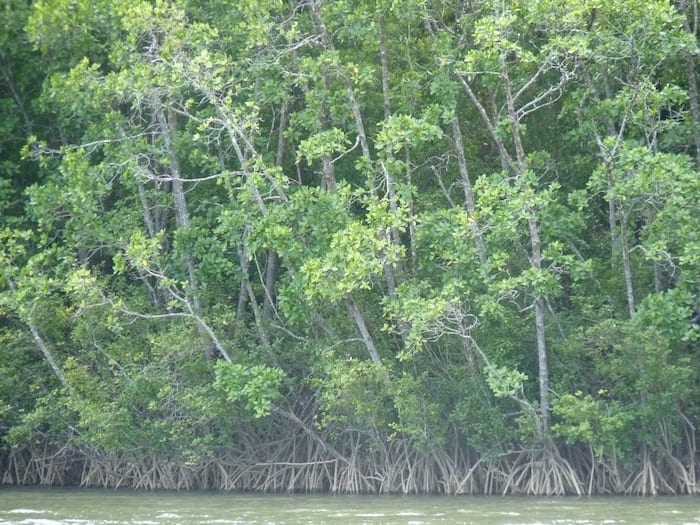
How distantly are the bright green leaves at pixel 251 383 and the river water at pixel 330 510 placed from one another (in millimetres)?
1498

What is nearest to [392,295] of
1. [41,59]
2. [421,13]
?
[421,13]

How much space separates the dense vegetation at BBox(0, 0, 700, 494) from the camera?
16.9 metres

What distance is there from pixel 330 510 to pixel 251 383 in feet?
8.03

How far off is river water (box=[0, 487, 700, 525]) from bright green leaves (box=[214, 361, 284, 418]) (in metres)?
1.50

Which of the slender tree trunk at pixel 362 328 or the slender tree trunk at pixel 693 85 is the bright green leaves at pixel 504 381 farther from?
the slender tree trunk at pixel 693 85

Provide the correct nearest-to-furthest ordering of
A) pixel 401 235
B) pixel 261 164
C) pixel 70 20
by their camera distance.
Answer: pixel 261 164
pixel 70 20
pixel 401 235

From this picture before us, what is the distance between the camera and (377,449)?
737 inches

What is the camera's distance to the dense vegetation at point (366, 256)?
16.9 metres

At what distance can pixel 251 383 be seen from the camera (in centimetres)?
1761

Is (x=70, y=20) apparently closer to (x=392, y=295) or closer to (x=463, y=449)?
(x=392, y=295)

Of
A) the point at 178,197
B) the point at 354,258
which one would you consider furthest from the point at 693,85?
the point at 178,197

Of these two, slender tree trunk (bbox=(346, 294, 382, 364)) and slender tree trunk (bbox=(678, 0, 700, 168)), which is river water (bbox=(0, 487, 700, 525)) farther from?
slender tree trunk (bbox=(678, 0, 700, 168))

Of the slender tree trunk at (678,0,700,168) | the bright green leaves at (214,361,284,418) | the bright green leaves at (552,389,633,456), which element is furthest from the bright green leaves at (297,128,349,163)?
the slender tree trunk at (678,0,700,168)

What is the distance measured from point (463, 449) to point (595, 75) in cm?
623
